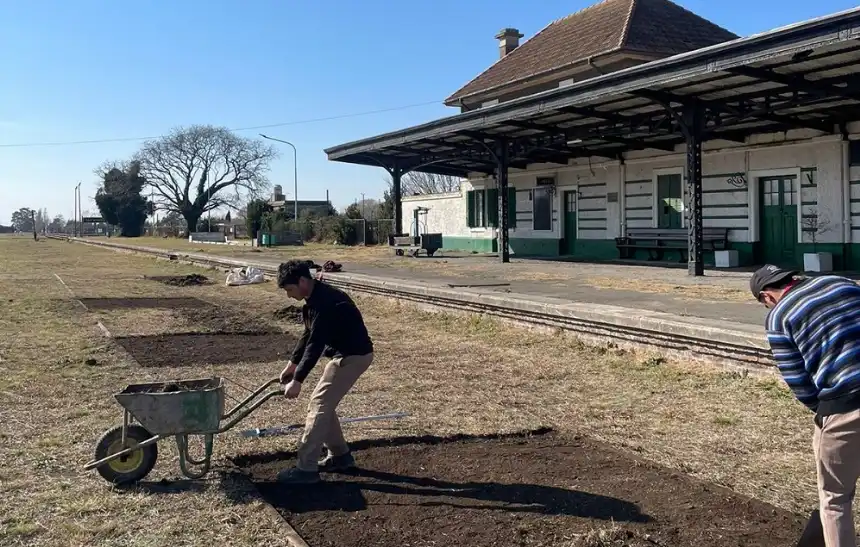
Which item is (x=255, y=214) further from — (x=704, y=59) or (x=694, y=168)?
(x=704, y=59)

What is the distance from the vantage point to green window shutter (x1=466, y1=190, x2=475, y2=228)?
3397cm

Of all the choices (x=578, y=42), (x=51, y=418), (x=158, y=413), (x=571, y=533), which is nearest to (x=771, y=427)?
(x=571, y=533)

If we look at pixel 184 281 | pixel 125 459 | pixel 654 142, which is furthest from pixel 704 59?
pixel 184 281

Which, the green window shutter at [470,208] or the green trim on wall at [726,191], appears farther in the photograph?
the green window shutter at [470,208]

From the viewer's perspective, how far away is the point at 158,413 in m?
4.95

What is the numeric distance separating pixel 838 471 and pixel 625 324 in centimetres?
624

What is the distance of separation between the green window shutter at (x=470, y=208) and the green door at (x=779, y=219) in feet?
47.4

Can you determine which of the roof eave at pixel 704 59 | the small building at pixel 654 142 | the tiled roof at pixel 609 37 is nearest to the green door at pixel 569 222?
the small building at pixel 654 142

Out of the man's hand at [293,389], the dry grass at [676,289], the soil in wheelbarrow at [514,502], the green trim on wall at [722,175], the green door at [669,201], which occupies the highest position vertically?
the green trim on wall at [722,175]

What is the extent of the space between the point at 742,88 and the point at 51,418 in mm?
15425

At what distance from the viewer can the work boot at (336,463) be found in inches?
213

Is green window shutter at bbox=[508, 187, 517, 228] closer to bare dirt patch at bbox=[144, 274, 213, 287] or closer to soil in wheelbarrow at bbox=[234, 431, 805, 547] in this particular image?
bare dirt patch at bbox=[144, 274, 213, 287]

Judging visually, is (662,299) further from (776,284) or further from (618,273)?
(776,284)

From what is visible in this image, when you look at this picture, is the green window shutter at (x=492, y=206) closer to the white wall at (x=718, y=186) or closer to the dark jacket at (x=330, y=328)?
the white wall at (x=718, y=186)
